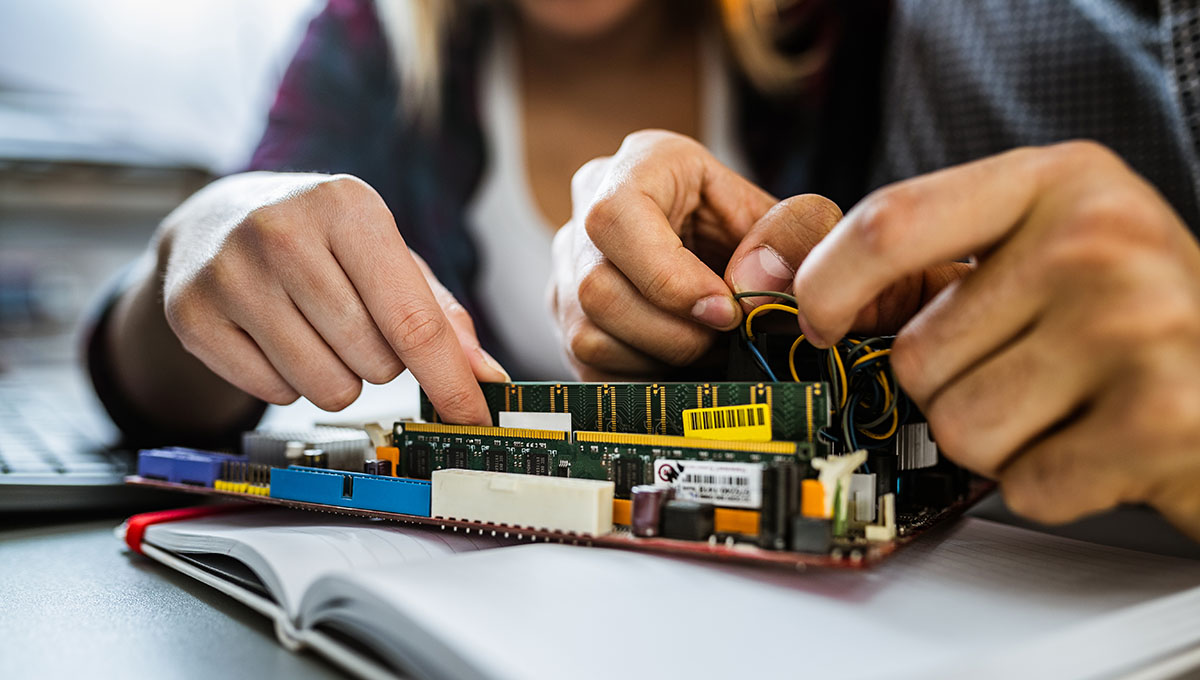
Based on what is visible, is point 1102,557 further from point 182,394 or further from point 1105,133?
point 182,394

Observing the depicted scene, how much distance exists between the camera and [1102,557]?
27.5 inches

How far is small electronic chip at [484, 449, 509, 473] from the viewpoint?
799mm

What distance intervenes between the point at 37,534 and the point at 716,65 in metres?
1.78

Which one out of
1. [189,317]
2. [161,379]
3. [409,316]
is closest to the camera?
[409,316]

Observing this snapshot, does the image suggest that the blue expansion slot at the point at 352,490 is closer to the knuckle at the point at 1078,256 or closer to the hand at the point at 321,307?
the hand at the point at 321,307

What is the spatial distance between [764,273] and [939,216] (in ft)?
0.91

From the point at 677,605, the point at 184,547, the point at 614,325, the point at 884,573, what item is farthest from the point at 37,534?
the point at 884,573

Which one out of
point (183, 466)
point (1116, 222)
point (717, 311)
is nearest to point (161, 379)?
point (183, 466)

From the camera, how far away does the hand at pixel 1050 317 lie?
52 centimetres

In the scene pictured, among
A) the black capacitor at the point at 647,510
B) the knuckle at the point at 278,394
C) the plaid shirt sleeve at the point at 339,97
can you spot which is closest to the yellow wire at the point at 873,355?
the black capacitor at the point at 647,510

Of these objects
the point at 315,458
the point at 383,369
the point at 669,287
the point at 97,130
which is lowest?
the point at 315,458

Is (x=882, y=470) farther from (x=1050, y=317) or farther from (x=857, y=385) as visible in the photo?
(x=1050, y=317)

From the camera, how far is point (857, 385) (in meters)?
0.75

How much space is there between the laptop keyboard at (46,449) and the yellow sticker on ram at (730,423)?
0.92 meters
